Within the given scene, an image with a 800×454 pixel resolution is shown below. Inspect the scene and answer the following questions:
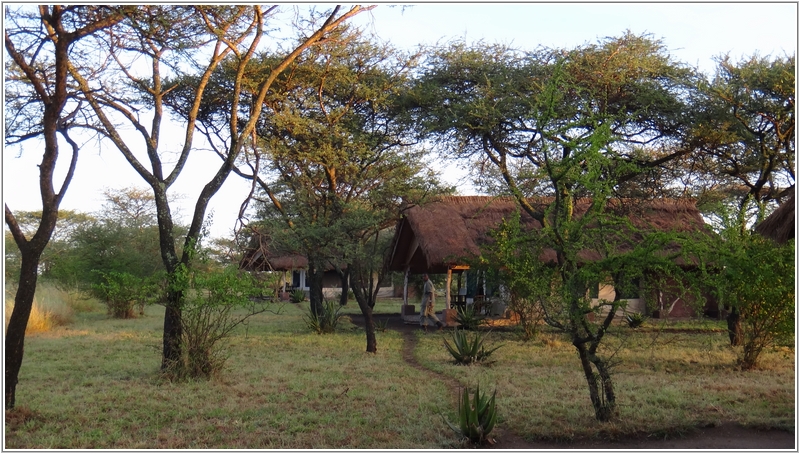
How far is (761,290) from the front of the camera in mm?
8383

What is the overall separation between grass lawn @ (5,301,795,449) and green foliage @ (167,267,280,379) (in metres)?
0.32

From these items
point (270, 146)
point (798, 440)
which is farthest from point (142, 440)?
point (270, 146)

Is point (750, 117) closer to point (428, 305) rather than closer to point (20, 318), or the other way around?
point (428, 305)

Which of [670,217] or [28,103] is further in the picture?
[670,217]

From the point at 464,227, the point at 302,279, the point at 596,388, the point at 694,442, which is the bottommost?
the point at 694,442

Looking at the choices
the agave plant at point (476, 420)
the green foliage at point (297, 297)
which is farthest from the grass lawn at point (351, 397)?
the green foliage at point (297, 297)

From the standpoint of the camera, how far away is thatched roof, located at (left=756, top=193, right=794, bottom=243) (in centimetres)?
962

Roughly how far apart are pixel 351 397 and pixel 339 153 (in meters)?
6.74

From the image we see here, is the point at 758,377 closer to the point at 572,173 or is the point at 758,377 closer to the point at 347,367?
the point at 572,173

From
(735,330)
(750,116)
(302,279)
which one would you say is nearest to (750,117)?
(750,116)

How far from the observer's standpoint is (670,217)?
17750 millimetres

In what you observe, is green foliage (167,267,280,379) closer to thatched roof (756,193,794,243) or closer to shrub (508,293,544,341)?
shrub (508,293,544,341)

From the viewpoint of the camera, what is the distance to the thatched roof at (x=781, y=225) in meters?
9.62

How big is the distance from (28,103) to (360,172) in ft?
21.3
